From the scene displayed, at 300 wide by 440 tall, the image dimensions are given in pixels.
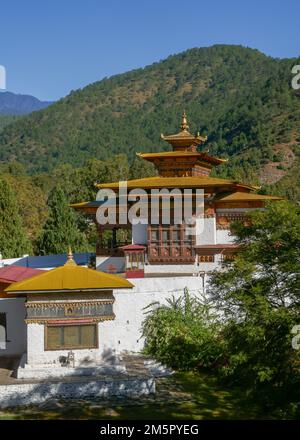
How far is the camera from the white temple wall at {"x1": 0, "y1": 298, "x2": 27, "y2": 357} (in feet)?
65.3

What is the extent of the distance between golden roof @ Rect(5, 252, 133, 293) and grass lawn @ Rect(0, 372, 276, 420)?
3.15m

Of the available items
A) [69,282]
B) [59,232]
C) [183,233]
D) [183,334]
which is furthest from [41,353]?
[59,232]

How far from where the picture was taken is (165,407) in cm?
1564

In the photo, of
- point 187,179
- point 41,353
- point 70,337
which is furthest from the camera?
point 187,179

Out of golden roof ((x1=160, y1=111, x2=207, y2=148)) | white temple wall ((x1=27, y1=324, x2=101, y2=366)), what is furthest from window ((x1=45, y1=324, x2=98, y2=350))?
golden roof ((x1=160, y1=111, x2=207, y2=148))

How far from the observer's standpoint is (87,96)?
16425 centimetres

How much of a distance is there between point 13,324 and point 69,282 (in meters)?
2.97

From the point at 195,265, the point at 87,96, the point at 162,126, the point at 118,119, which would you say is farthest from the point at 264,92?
the point at 195,265

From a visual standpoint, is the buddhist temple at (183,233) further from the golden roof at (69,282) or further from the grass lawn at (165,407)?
the grass lawn at (165,407)

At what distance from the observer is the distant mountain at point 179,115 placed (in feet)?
296

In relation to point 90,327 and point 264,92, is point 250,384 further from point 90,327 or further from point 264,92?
point 264,92

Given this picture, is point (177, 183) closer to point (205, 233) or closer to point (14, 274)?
point (205, 233)

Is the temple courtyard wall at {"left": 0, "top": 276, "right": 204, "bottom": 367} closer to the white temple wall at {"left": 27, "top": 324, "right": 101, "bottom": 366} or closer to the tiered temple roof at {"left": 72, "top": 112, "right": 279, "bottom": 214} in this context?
the white temple wall at {"left": 27, "top": 324, "right": 101, "bottom": 366}

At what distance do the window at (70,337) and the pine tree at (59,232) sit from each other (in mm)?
21055
